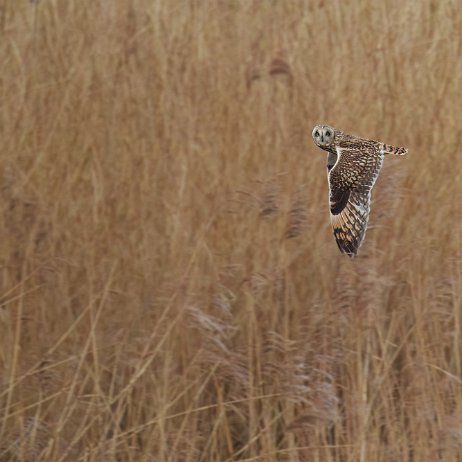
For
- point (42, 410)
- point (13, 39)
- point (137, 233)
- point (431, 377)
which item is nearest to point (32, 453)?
point (42, 410)

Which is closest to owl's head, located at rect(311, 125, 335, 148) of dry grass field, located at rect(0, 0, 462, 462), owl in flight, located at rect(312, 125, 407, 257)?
owl in flight, located at rect(312, 125, 407, 257)

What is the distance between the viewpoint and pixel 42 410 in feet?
8.01

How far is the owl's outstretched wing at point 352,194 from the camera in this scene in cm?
162

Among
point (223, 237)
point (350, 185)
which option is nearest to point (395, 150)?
point (350, 185)

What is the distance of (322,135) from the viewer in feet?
5.48

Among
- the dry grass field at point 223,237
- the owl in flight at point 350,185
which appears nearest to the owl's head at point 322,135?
the owl in flight at point 350,185

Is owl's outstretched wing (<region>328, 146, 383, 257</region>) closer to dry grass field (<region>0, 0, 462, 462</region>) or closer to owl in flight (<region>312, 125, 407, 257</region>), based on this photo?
owl in flight (<region>312, 125, 407, 257</region>)

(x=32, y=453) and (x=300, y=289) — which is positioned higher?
(x=300, y=289)

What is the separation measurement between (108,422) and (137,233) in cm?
54

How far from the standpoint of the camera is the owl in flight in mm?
1623

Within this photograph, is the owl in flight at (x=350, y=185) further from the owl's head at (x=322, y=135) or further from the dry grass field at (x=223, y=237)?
the dry grass field at (x=223, y=237)

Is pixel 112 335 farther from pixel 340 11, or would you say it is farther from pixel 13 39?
pixel 340 11

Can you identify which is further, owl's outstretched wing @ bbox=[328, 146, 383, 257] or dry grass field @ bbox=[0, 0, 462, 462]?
dry grass field @ bbox=[0, 0, 462, 462]

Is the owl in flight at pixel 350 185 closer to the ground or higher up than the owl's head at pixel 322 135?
closer to the ground
